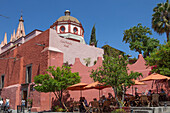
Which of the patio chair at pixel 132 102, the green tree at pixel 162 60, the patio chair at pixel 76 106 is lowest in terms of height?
the patio chair at pixel 76 106

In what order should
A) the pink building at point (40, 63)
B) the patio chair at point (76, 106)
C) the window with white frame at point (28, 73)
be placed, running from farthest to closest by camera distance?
the window with white frame at point (28, 73), the pink building at point (40, 63), the patio chair at point (76, 106)

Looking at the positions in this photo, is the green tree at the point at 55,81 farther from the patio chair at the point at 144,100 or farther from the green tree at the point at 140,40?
the green tree at the point at 140,40

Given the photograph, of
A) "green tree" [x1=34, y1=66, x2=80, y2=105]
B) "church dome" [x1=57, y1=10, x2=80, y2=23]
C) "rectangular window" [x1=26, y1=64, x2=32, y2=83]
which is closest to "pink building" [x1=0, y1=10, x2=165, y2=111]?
"rectangular window" [x1=26, y1=64, x2=32, y2=83]

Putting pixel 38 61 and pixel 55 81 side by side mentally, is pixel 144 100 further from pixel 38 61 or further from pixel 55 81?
pixel 38 61

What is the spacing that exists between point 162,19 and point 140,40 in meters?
8.08

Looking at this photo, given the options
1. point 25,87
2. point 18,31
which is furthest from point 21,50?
point 18,31

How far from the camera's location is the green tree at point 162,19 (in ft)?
71.5

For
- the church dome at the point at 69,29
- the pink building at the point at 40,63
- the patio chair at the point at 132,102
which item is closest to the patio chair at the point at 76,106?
the patio chair at the point at 132,102

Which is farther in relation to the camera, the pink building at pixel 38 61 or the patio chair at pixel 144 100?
the pink building at pixel 38 61

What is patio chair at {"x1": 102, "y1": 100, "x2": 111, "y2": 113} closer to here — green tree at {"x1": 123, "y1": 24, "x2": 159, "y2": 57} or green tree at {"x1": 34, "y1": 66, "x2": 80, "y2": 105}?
green tree at {"x1": 34, "y1": 66, "x2": 80, "y2": 105}

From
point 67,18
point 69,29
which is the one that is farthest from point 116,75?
point 67,18

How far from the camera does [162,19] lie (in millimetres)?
22203

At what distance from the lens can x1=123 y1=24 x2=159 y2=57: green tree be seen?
29.2m

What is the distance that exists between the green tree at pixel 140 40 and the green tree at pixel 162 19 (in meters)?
6.67
